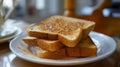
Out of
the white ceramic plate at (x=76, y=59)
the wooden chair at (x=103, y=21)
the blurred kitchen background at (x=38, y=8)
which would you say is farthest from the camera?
the blurred kitchen background at (x=38, y=8)

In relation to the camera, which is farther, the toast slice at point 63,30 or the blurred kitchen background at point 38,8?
the blurred kitchen background at point 38,8

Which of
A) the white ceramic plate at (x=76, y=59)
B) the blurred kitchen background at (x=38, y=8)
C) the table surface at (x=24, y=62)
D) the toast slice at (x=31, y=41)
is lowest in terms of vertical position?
the blurred kitchen background at (x=38, y=8)

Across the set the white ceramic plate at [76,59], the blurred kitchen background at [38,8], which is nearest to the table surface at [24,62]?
the white ceramic plate at [76,59]

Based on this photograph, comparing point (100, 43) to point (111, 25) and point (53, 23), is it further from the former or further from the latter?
point (111, 25)

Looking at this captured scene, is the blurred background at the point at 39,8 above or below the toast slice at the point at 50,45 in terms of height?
below

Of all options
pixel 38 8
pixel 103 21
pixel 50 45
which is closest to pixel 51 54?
pixel 50 45

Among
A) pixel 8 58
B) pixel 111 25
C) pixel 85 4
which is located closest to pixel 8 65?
pixel 8 58

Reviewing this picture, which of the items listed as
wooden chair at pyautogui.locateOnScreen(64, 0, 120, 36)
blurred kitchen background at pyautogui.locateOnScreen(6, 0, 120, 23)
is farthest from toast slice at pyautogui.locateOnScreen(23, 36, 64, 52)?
blurred kitchen background at pyautogui.locateOnScreen(6, 0, 120, 23)

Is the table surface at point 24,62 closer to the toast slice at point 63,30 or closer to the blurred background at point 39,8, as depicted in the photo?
the toast slice at point 63,30
